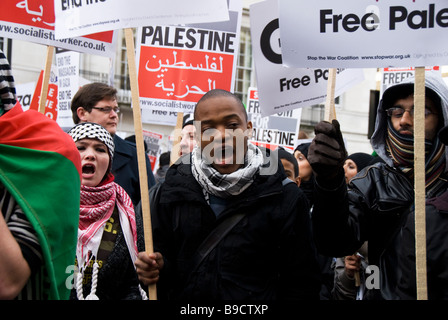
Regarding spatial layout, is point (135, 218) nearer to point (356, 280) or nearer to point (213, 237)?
point (213, 237)

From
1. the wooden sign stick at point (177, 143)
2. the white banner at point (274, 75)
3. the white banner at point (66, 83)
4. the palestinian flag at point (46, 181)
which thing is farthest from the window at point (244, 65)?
the palestinian flag at point (46, 181)

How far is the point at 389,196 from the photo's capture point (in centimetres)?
261

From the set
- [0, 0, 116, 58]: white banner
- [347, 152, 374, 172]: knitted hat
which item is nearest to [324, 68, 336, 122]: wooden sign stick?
[0, 0, 116, 58]: white banner

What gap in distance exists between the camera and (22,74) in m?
17.8

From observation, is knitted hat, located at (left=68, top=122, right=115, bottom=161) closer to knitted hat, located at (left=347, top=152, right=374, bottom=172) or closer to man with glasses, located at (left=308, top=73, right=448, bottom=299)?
man with glasses, located at (left=308, top=73, right=448, bottom=299)

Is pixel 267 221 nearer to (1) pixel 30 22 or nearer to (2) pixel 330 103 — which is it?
(2) pixel 330 103

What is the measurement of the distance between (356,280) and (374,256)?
2.40 ft

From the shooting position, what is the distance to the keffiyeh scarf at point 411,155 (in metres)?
2.58

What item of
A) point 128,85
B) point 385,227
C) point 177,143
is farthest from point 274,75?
point 128,85

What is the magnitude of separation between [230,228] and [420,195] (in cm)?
78

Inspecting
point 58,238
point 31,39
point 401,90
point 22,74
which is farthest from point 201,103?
point 22,74

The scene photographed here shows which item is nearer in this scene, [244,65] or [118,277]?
[118,277]

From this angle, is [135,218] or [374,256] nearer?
[374,256]

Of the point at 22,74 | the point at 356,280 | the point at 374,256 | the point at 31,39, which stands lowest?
the point at 356,280
